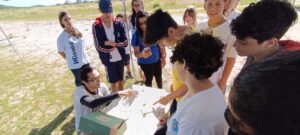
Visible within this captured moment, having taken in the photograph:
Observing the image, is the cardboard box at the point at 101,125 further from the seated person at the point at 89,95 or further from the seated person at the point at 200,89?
the seated person at the point at 200,89

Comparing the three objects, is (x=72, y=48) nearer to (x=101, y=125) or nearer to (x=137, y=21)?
(x=137, y=21)

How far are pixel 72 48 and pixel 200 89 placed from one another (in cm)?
280

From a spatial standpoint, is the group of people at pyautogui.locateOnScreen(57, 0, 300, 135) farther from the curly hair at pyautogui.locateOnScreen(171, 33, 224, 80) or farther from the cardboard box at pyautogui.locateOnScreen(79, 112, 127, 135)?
the cardboard box at pyautogui.locateOnScreen(79, 112, 127, 135)

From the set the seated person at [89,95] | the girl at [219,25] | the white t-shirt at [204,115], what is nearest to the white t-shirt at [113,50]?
the seated person at [89,95]

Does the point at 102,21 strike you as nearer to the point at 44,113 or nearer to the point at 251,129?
the point at 44,113

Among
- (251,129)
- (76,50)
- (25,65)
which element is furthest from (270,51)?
(25,65)

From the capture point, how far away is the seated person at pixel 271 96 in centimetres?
54

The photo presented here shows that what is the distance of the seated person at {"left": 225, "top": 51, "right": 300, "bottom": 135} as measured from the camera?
54 cm

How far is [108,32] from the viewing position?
3658mm

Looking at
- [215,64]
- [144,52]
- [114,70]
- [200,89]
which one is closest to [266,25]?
[215,64]

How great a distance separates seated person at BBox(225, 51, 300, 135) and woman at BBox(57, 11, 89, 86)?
3340 millimetres

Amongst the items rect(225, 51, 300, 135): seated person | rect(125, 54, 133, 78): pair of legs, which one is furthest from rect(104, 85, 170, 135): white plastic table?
rect(125, 54, 133, 78): pair of legs

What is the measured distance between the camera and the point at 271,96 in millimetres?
560

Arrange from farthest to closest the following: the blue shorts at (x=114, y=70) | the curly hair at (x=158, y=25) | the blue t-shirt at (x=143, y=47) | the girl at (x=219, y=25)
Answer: the blue shorts at (x=114, y=70), the blue t-shirt at (x=143, y=47), the girl at (x=219, y=25), the curly hair at (x=158, y=25)
